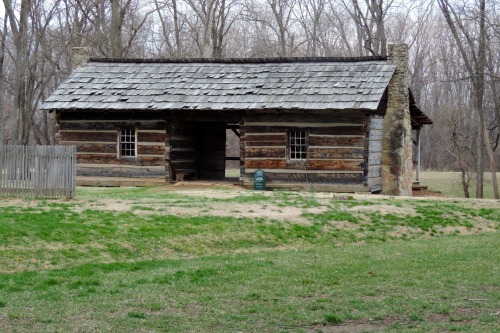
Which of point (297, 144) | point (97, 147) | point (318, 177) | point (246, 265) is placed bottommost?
point (246, 265)

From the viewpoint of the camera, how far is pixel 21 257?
45.0 ft

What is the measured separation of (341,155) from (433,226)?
25.8 ft

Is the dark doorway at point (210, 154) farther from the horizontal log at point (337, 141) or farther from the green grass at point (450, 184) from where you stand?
the green grass at point (450, 184)

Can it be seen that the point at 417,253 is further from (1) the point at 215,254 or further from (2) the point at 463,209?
(2) the point at 463,209

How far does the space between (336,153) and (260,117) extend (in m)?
2.86

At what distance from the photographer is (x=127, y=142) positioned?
98.2 feet

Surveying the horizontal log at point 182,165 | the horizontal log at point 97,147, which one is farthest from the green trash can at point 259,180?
the horizontal log at point 97,147

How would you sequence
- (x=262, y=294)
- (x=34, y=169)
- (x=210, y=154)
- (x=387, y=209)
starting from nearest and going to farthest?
1. (x=262, y=294)
2. (x=34, y=169)
3. (x=387, y=209)
4. (x=210, y=154)

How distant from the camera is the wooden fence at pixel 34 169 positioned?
20.0m

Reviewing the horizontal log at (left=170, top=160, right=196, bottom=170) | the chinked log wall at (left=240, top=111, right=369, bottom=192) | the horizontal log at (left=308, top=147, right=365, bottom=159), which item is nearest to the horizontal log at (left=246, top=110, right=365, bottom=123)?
the chinked log wall at (left=240, top=111, right=369, bottom=192)

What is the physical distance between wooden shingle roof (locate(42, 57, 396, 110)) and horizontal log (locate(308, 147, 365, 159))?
1616 mm

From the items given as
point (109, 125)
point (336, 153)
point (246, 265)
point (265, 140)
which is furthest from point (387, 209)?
point (109, 125)

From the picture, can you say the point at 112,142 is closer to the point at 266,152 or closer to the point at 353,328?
the point at 266,152

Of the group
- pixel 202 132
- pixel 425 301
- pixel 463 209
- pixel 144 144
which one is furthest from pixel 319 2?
pixel 425 301
